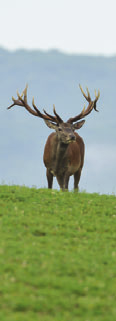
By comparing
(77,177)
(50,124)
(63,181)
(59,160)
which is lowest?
(63,181)

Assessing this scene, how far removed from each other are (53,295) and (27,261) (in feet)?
5.15

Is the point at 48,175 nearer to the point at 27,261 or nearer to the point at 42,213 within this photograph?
the point at 42,213

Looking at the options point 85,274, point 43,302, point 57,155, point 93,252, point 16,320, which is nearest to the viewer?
point 16,320

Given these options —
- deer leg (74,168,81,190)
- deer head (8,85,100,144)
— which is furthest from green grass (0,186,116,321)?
deer leg (74,168,81,190)

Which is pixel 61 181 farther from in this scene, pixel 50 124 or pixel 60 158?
pixel 50 124

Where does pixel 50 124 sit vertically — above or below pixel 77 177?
above

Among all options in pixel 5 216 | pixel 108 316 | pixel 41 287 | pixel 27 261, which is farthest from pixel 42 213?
pixel 108 316

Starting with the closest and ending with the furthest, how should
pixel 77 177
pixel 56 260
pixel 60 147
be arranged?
pixel 56 260, pixel 60 147, pixel 77 177

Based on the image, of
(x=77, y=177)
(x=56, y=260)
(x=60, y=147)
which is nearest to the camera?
(x=56, y=260)

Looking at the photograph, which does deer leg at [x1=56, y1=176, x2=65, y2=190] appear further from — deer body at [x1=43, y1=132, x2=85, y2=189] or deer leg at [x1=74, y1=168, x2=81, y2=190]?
deer leg at [x1=74, y1=168, x2=81, y2=190]

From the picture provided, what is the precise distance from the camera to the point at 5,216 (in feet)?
42.3

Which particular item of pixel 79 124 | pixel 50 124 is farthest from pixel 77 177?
pixel 50 124

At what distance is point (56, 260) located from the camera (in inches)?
372

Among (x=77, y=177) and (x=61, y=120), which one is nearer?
(x=61, y=120)
